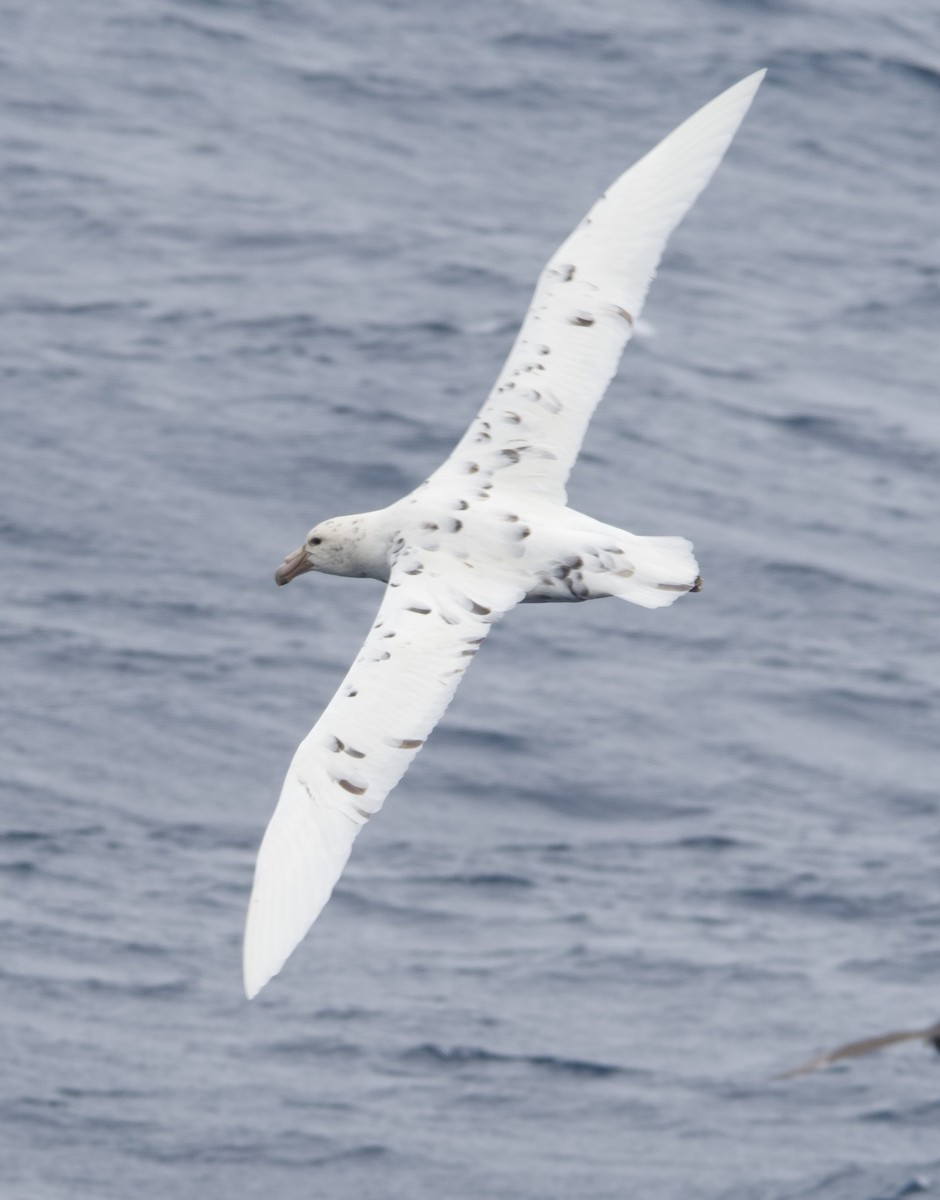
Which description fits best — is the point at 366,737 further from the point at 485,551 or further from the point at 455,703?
the point at 455,703

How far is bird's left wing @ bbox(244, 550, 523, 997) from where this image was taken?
10539 millimetres

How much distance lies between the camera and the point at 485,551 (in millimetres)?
12234

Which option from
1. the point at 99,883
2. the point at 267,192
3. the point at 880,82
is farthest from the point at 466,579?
the point at 880,82

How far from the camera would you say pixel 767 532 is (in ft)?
87.6

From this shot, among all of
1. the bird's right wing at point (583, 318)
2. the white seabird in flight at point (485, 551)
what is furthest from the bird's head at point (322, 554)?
the bird's right wing at point (583, 318)

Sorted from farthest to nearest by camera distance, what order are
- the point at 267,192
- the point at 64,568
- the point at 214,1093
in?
the point at 267,192 → the point at 64,568 → the point at 214,1093

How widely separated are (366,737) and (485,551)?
60.2 inches

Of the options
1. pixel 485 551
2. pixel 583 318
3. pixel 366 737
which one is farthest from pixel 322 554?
pixel 366 737

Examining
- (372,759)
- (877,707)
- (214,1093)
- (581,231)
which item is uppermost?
(581,231)

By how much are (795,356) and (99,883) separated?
13.3 m

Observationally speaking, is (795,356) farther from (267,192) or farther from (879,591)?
(267,192)

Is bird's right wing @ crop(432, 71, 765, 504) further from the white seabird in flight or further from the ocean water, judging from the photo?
the ocean water

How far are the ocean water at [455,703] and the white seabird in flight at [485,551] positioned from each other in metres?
7.71

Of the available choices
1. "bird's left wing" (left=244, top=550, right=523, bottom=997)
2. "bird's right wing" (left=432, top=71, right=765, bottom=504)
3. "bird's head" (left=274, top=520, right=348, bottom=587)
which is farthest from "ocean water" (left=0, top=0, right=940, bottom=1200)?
"bird's left wing" (left=244, top=550, right=523, bottom=997)
